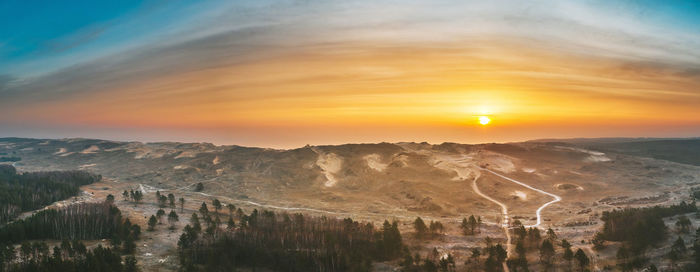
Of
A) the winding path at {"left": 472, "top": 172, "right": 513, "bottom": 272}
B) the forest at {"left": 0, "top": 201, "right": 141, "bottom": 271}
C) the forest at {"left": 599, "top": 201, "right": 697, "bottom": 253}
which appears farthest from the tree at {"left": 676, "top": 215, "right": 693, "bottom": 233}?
the forest at {"left": 0, "top": 201, "right": 141, "bottom": 271}

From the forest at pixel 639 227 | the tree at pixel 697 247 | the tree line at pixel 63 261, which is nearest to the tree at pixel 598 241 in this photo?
the forest at pixel 639 227

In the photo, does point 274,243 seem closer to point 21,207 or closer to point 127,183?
point 21,207

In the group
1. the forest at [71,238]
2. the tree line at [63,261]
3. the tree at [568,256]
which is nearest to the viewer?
the tree line at [63,261]

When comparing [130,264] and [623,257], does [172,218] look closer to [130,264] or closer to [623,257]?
[130,264]

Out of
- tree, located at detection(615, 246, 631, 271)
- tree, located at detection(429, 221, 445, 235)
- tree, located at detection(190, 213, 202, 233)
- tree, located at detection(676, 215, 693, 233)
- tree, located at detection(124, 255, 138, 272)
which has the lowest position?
tree, located at detection(124, 255, 138, 272)

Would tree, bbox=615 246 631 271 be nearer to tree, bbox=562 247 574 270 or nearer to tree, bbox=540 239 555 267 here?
tree, bbox=562 247 574 270

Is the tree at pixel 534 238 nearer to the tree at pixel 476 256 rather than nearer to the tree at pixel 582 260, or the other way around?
the tree at pixel 582 260

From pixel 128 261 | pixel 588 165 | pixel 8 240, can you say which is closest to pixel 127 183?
pixel 8 240

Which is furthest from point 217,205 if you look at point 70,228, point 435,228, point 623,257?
point 623,257
